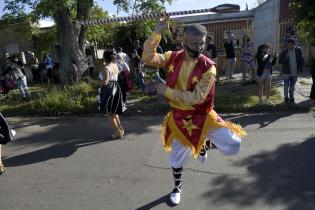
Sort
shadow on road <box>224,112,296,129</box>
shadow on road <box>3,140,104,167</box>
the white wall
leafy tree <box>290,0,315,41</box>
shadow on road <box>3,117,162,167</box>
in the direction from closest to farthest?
1. shadow on road <box>3,140,104,167</box>
2. shadow on road <box>3,117,162,167</box>
3. shadow on road <box>224,112,296,129</box>
4. leafy tree <box>290,0,315,41</box>
5. the white wall

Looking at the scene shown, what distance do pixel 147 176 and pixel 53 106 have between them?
188 inches

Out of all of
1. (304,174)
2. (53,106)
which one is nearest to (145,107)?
(53,106)

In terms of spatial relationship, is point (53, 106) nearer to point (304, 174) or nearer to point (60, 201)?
point (60, 201)

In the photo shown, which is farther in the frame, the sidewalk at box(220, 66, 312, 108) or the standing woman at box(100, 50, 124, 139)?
the sidewalk at box(220, 66, 312, 108)

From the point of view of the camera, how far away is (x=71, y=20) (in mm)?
11727

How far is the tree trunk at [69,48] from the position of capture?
11.6m

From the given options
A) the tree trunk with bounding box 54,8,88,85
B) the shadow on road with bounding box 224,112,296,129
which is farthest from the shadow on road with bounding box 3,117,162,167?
the tree trunk with bounding box 54,8,88,85

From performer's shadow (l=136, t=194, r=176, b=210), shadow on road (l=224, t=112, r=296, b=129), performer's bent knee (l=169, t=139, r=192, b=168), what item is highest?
performer's bent knee (l=169, t=139, r=192, b=168)

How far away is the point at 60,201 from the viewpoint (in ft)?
14.7

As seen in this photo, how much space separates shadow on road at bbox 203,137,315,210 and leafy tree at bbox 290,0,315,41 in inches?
231

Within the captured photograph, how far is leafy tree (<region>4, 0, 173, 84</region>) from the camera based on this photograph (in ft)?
35.6

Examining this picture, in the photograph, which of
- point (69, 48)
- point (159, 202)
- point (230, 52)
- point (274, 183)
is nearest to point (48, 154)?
point (159, 202)

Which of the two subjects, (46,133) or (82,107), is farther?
(82,107)

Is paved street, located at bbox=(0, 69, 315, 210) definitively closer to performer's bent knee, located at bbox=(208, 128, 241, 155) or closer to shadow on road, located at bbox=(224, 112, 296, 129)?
shadow on road, located at bbox=(224, 112, 296, 129)
